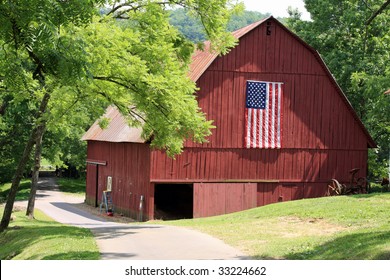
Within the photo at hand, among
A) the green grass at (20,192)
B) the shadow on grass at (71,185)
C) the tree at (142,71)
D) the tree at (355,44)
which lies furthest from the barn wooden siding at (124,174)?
the shadow on grass at (71,185)

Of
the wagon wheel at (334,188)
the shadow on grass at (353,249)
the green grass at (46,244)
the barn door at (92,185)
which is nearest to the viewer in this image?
the shadow on grass at (353,249)

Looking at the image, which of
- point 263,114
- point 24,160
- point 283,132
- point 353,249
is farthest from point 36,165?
point 353,249

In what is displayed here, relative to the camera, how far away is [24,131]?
43688 mm

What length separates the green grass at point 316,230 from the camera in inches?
624

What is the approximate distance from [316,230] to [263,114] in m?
13.3

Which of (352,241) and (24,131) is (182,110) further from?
(24,131)

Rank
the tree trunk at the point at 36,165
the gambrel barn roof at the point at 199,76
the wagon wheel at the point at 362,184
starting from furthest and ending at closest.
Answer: the wagon wheel at the point at 362,184, the gambrel barn roof at the point at 199,76, the tree trunk at the point at 36,165

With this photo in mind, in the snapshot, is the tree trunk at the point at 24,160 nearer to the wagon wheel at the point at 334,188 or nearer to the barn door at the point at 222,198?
the barn door at the point at 222,198

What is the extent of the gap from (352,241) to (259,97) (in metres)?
18.0

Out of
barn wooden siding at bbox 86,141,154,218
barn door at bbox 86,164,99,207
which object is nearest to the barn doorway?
barn wooden siding at bbox 86,141,154,218

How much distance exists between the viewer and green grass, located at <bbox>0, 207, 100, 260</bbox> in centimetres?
1653

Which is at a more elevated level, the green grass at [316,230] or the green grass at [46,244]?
the green grass at [316,230]

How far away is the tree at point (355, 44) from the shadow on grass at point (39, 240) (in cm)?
2354

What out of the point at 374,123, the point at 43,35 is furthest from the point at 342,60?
Answer: the point at 43,35
